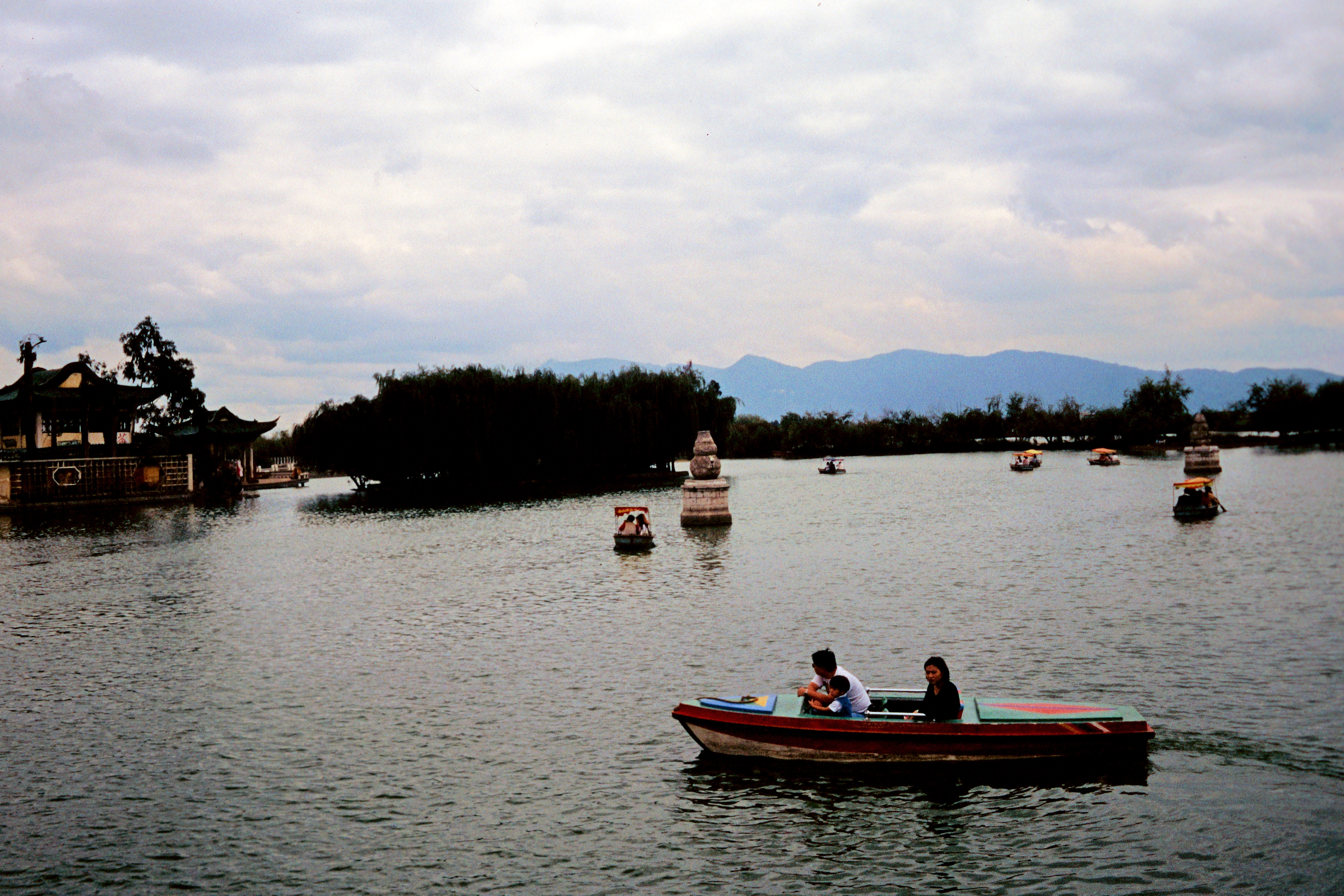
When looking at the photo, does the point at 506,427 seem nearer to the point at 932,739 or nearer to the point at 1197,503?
the point at 1197,503

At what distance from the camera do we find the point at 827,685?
14984mm

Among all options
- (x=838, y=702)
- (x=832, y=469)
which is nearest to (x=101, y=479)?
(x=832, y=469)

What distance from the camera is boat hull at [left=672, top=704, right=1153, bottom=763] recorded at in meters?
14.1

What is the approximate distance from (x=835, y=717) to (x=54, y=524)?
55414 mm

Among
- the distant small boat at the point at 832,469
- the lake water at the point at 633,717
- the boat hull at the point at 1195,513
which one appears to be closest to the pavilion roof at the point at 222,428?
the lake water at the point at 633,717

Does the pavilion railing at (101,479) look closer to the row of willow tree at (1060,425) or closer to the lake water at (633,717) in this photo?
the lake water at (633,717)

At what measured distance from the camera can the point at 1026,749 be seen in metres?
14.3

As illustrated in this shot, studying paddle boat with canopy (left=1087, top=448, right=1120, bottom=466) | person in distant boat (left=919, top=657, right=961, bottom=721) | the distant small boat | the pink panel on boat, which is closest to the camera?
person in distant boat (left=919, top=657, right=961, bottom=721)

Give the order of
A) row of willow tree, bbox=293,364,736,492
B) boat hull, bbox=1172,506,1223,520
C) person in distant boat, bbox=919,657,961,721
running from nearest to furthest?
person in distant boat, bbox=919,657,961,721 < boat hull, bbox=1172,506,1223,520 < row of willow tree, bbox=293,364,736,492

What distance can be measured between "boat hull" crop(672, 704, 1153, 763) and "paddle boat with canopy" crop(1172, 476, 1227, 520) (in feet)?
123

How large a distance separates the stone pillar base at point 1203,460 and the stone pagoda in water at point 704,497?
43904 mm

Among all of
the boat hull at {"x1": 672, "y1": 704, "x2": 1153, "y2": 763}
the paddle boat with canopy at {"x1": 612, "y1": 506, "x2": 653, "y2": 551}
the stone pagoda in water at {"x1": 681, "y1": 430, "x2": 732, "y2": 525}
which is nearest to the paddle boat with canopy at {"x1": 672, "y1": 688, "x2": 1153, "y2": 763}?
the boat hull at {"x1": 672, "y1": 704, "x2": 1153, "y2": 763}

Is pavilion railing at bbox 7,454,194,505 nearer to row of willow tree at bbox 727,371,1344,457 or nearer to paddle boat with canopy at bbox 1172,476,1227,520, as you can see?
paddle boat with canopy at bbox 1172,476,1227,520

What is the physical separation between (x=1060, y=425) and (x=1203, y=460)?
87970 millimetres
